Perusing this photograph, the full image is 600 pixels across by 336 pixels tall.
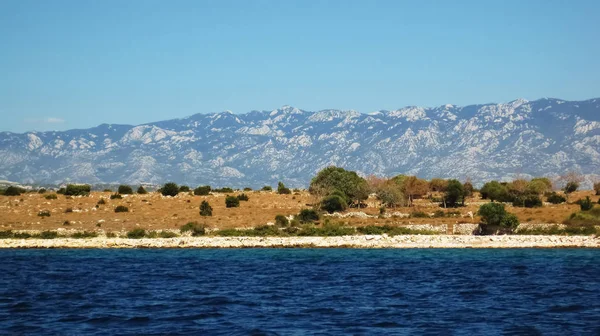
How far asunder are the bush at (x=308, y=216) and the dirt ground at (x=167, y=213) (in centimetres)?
218

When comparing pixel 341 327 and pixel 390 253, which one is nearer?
pixel 341 327

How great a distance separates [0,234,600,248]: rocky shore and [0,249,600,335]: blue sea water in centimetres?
433

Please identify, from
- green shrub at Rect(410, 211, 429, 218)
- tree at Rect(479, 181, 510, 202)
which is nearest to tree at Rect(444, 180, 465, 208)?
tree at Rect(479, 181, 510, 202)

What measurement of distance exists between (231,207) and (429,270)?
44.2 meters

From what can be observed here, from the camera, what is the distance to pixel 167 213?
83.7 metres

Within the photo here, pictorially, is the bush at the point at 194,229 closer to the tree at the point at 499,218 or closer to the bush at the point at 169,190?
the tree at the point at 499,218

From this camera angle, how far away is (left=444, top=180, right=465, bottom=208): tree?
303ft

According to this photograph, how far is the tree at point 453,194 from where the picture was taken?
9244cm

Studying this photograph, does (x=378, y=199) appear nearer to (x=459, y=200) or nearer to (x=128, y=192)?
(x=459, y=200)

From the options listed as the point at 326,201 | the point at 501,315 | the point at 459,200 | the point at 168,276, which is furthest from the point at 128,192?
the point at 501,315

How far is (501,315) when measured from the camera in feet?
105

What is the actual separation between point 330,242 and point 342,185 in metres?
30.4

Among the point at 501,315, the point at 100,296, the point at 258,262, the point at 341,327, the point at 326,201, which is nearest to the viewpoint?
the point at 341,327

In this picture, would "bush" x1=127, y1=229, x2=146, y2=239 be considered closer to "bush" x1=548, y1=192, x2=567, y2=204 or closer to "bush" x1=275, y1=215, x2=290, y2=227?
"bush" x1=275, y1=215, x2=290, y2=227
